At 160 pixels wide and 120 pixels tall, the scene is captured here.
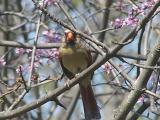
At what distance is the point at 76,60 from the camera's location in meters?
5.10

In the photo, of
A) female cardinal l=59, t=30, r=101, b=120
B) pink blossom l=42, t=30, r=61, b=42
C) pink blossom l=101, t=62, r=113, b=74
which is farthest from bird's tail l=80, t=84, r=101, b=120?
pink blossom l=42, t=30, r=61, b=42

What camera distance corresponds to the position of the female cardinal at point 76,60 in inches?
197

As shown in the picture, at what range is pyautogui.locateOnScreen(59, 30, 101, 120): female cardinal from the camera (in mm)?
4996

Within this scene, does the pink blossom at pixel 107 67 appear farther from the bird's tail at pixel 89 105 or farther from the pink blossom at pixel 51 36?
the pink blossom at pixel 51 36

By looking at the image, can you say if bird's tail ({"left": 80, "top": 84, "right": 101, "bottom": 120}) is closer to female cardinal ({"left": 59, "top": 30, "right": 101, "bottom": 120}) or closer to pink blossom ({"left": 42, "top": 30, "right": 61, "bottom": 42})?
female cardinal ({"left": 59, "top": 30, "right": 101, "bottom": 120})

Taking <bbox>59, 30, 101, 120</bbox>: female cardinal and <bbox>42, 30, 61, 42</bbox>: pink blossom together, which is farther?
<bbox>42, 30, 61, 42</bbox>: pink blossom

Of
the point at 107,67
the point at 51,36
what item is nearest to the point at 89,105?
the point at 107,67

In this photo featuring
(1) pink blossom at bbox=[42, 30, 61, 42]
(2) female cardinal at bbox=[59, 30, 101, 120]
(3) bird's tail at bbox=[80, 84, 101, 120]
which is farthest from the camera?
(1) pink blossom at bbox=[42, 30, 61, 42]

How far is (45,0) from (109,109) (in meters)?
5.65

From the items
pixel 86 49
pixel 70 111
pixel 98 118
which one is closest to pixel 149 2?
pixel 86 49

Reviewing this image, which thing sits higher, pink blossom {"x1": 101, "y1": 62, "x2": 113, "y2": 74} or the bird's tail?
pink blossom {"x1": 101, "y1": 62, "x2": 113, "y2": 74}

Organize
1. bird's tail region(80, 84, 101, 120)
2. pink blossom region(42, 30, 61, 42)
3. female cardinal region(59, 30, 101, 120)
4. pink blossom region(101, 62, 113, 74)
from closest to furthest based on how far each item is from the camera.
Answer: bird's tail region(80, 84, 101, 120), female cardinal region(59, 30, 101, 120), pink blossom region(101, 62, 113, 74), pink blossom region(42, 30, 61, 42)

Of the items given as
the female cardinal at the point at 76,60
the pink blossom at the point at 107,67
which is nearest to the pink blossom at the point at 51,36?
the female cardinal at the point at 76,60

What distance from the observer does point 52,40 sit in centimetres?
627
